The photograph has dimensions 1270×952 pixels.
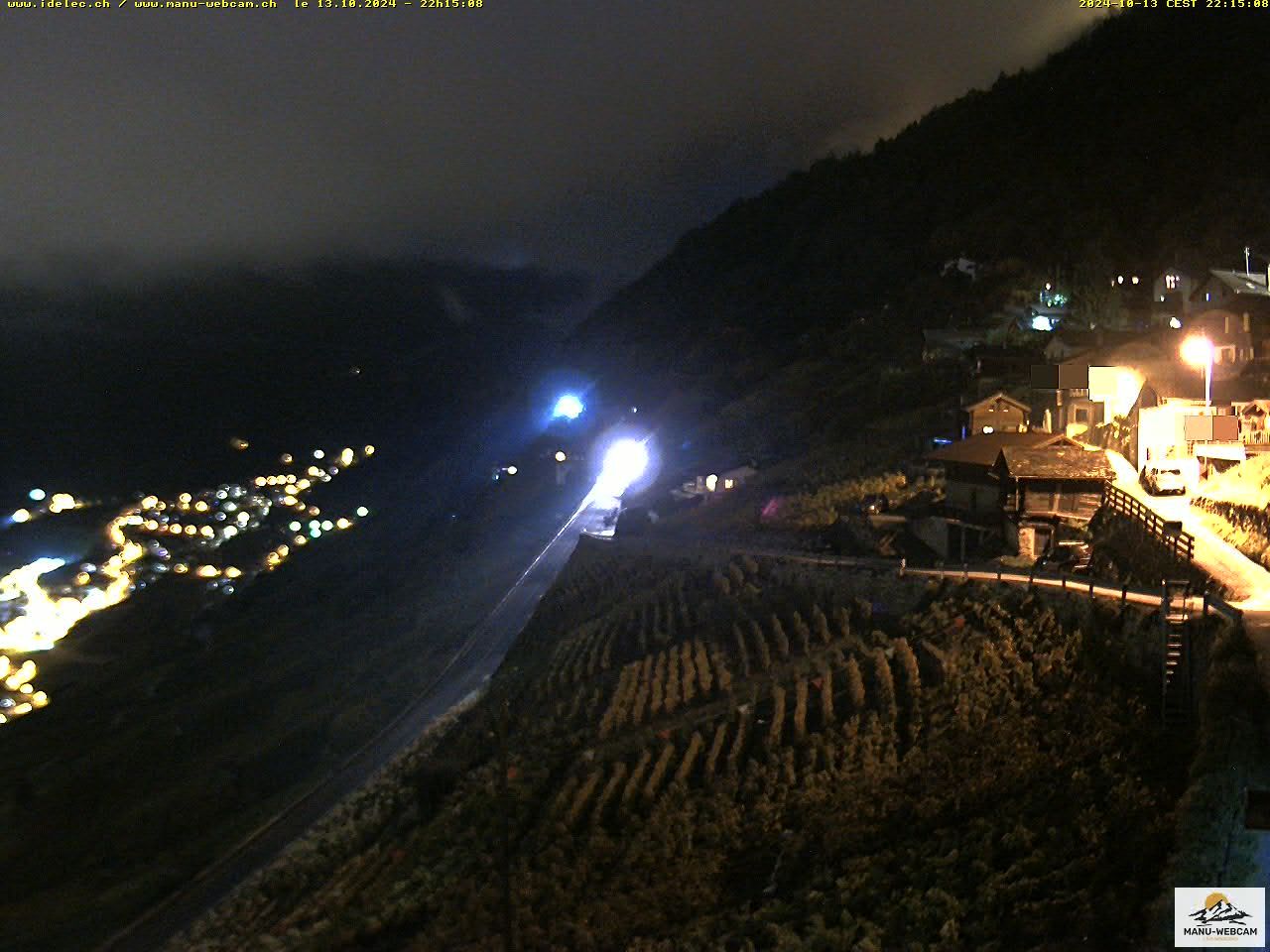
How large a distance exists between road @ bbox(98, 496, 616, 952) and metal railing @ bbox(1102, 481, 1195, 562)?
15.1m

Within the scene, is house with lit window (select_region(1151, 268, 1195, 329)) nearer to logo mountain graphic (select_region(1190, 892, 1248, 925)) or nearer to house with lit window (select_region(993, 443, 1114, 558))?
house with lit window (select_region(993, 443, 1114, 558))

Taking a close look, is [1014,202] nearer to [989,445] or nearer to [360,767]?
[989,445]

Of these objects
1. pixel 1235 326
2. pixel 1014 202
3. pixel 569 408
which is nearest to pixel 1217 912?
pixel 1235 326

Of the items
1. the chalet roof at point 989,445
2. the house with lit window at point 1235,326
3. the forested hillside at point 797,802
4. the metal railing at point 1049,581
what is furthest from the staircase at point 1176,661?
the house with lit window at point 1235,326

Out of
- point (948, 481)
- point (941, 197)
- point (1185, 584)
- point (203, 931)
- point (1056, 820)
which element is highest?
point (941, 197)

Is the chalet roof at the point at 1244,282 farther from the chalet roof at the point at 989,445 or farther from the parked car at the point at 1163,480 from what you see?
the chalet roof at the point at 989,445

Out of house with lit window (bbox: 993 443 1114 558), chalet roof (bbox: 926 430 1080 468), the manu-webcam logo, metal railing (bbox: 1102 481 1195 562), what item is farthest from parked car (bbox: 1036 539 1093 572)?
the manu-webcam logo

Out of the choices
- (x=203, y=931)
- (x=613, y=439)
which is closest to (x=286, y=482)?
(x=613, y=439)

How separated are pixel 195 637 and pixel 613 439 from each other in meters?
24.1

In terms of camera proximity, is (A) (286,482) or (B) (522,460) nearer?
(B) (522,460)

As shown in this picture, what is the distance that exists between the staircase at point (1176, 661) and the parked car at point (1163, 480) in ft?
31.3

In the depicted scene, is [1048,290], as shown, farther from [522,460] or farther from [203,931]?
[203,931]

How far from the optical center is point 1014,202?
60.1 m

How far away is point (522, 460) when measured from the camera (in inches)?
2192
